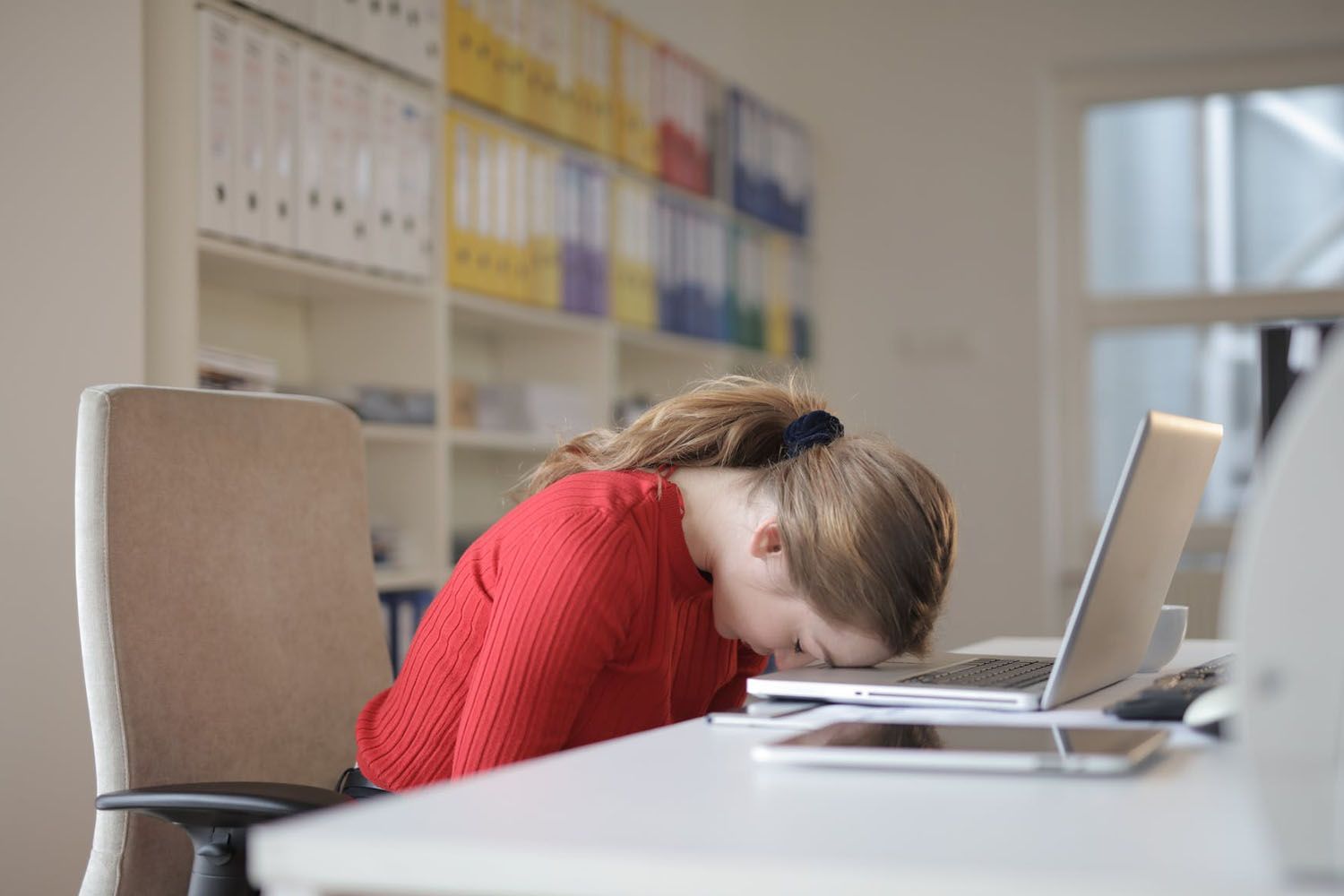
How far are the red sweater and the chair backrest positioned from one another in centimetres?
15

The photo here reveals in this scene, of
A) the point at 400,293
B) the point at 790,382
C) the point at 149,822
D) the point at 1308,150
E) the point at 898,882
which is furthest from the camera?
the point at 1308,150

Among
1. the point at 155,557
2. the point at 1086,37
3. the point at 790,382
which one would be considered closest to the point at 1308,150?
the point at 1086,37

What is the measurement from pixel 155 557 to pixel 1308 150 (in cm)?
436

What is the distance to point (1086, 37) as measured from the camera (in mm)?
4766

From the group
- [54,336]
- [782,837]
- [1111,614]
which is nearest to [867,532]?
[1111,614]

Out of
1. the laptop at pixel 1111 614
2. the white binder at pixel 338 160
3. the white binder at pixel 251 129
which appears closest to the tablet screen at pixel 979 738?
the laptop at pixel 1111 614

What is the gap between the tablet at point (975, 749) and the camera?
767 millimetres

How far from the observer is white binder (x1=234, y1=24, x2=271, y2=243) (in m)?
2.39

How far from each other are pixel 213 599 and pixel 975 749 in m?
0.82

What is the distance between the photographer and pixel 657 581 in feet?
3.89

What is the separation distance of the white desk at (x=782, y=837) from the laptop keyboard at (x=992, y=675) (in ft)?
1.15

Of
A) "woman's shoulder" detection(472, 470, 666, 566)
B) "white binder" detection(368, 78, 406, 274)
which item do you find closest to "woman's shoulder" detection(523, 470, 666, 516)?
"woman's shoulder" detection(472, 470, 666, 566)

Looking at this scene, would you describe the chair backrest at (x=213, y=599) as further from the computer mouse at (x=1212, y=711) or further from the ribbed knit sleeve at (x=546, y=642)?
the computer mouse at (x=1212, y=711)

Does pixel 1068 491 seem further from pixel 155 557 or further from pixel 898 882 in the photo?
pixel 898 882
